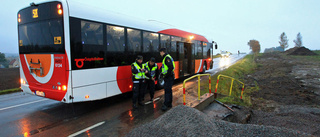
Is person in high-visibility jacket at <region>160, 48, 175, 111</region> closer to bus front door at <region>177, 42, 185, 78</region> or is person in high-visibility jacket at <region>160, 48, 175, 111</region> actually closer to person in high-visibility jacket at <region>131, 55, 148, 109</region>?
person in high-visibility jacket at <region>131, 55, 148, 109</region>

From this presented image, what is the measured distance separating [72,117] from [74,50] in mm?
2056

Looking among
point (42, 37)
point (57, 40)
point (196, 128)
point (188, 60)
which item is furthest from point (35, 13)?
point (188, 60)

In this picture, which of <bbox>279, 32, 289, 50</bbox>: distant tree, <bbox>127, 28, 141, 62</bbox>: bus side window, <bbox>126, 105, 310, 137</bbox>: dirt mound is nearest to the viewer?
<bbox>126, 105, 310, 137</bbox>: dirt mound

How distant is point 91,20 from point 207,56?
1179 centimetres

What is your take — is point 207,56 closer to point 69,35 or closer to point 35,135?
point 69,35

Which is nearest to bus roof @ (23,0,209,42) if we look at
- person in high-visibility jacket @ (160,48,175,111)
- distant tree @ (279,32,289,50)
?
person in high-visibility jacket @ (160,48,175,111)

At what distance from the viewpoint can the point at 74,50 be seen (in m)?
5.31

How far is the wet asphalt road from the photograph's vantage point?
15.3 feet

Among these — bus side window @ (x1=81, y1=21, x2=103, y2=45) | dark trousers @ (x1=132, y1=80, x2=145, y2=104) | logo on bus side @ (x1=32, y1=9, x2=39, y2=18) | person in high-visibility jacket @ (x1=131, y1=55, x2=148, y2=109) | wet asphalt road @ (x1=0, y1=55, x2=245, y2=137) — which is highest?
logo on bus side @ (x1=32, y1=9, x2=39, y2=18)

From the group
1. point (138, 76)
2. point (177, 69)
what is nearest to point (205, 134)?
point (138, 76)

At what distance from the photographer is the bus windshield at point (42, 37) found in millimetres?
5281

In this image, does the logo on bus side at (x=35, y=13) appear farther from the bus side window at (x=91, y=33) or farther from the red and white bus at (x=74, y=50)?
the bus side window at (x=91, y=33)

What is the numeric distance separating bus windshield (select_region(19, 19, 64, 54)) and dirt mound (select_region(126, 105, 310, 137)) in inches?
134

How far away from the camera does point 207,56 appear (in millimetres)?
15844
